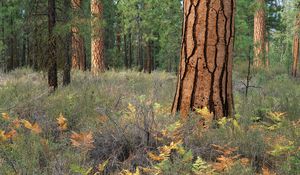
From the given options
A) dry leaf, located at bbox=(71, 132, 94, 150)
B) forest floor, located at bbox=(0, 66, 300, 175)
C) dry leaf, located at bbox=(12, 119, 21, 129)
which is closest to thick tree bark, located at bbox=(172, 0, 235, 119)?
forest floor, located at bbox=(0, 66, 300, 175)

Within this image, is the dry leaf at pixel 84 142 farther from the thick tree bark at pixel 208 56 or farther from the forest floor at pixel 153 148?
the thick tree bark at pixel 208 56

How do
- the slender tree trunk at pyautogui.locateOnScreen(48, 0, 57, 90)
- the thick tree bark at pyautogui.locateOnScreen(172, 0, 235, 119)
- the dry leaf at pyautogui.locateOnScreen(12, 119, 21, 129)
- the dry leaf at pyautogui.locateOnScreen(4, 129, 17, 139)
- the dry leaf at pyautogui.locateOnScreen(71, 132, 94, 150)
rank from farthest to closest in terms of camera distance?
the slender tree trunk at pyautogui.locateOnScreen(48, 0, 57, 90) → the thick tree bark at pyautogui.locateOnScreen(172, 0, 235, 119) → the dry leaf at pyautogui.locateOnScreen(12, 119, 21, 129) → the dry leaf at pyautogui.locateOnScreen(4, 129, 17, 139) → the dry leaf at pyautogui.locateOnScreen(71, 132, 94, 150)

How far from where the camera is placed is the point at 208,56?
4.21m

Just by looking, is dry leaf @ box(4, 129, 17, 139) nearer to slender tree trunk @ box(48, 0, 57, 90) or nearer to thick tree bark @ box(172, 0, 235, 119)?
thick tree bark @ box(172, 0, 235, 119)

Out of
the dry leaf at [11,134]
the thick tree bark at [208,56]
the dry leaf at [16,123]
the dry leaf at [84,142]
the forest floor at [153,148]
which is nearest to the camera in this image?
the forest floor at [153,148]

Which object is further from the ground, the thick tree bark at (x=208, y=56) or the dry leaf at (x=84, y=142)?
the thick tree bark at (x=208, y=56)

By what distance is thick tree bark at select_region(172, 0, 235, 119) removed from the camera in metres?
4.22

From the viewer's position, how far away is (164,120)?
3.98 m

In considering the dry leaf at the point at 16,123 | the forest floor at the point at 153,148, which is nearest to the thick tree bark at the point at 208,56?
the forest floor at the point at 153,148

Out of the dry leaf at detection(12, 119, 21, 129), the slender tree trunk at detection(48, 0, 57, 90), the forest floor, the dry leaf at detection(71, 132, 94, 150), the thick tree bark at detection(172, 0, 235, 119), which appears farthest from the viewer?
the slender tree trunk at detection(48, 0, 57, 90)

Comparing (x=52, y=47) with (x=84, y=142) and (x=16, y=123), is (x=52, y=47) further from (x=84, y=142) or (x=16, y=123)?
(x=84, y=142)

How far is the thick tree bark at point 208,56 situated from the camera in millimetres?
4223

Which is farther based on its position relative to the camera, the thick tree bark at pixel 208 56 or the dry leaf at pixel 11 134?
the thick tree bark at pixel 208 56

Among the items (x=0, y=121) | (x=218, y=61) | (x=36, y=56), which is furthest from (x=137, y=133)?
(x=36, y=56)
